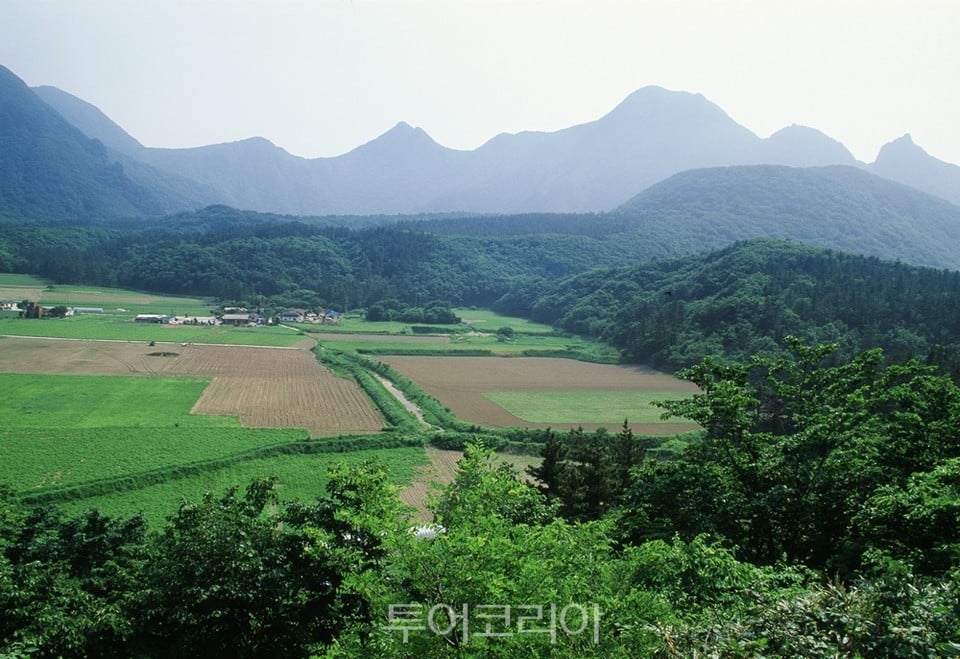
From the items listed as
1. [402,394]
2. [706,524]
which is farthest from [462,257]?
[706,524]

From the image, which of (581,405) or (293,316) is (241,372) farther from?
(293,316)

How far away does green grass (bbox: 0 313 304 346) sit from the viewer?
2498 inches

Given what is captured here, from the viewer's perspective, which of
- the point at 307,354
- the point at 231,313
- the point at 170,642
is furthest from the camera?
the point at 231,313

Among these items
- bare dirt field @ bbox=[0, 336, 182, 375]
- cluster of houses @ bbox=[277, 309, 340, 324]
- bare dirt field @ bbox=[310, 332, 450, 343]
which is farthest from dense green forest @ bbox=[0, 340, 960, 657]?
cluster of houses @ bbox=[277, 309, 340, 324]

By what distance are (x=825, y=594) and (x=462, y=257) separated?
404ft

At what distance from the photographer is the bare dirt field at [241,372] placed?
37.4 metres

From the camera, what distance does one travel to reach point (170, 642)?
10.0 metres

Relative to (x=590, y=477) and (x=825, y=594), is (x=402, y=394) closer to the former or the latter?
(x=590, y=477)

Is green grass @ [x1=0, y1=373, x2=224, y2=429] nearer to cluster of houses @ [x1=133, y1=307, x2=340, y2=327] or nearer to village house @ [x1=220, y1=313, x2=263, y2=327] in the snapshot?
cluster of houses @ [x1=133, y1=307, x2=340, y2=327]

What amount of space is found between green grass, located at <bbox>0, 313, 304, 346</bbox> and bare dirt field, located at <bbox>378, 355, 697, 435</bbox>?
1944 centimetres

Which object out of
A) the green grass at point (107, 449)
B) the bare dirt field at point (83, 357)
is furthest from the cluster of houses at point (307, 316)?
the green grass at point (107, 449)

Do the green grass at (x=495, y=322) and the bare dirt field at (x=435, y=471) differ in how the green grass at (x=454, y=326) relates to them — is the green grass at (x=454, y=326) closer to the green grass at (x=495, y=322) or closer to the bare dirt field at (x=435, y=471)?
the green grass at (x=495, y=322)

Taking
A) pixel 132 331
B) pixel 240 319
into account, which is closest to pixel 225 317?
pixel 240 319

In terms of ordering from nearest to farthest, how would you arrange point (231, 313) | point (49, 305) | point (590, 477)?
1. point (590, 477)
2. point (49, 305)
3. point (231, 313)
